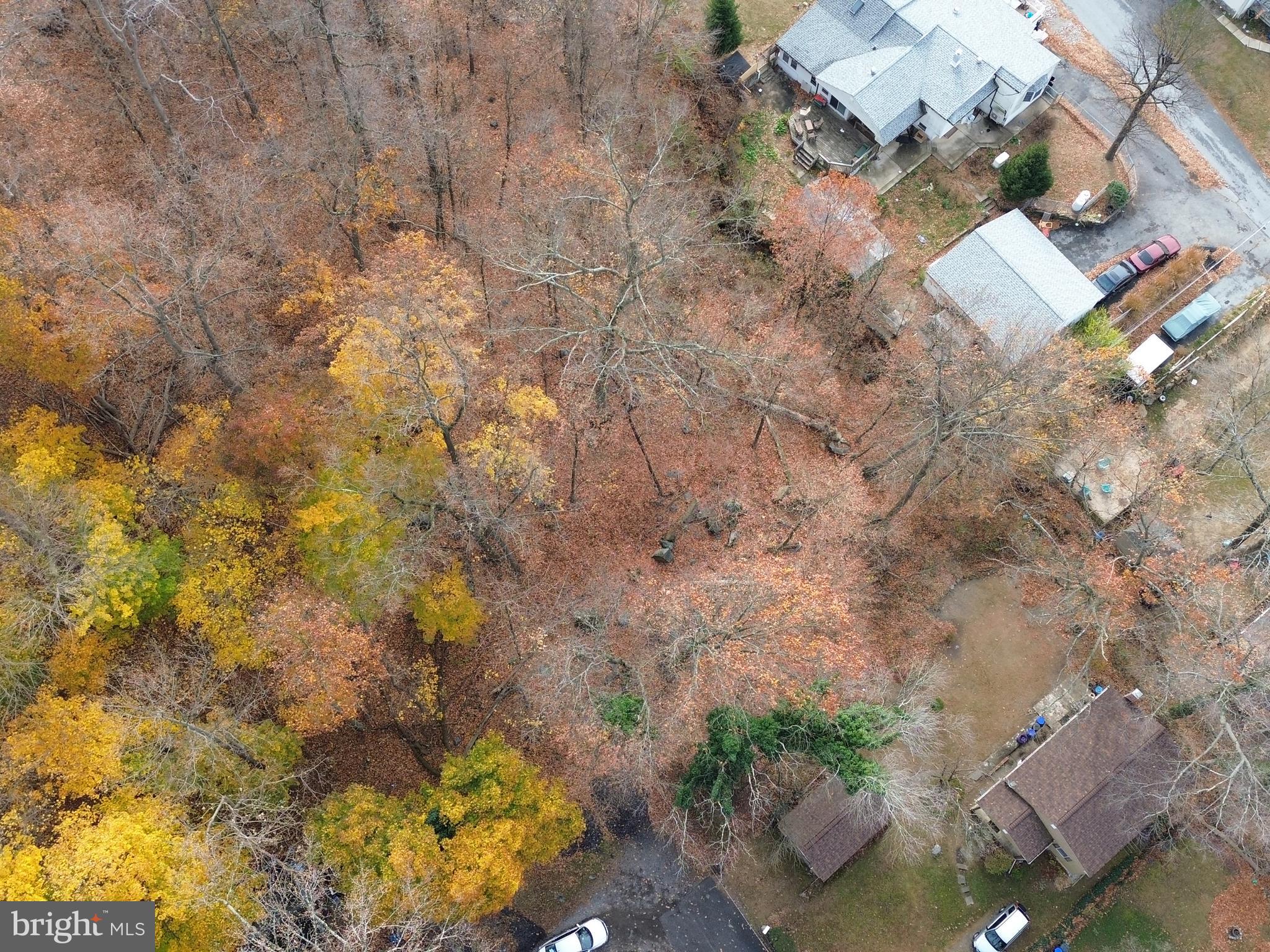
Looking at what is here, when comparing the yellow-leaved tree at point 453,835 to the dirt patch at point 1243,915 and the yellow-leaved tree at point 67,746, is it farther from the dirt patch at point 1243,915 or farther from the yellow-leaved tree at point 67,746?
the dirt patch at point 1243,915

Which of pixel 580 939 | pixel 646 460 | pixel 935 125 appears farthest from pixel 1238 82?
pixel 580 939

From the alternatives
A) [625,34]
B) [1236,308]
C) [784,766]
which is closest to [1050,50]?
[1236,308]

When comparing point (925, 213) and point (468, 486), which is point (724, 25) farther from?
point (468, 486)

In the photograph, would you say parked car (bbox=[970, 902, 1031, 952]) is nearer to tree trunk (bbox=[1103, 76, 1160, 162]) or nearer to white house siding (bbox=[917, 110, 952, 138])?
white house siding (bbox=[917, 110, 952, 138])

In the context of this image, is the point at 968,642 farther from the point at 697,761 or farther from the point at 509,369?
the point at 509,369

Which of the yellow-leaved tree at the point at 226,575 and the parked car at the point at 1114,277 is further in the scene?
the parked car at the point at 1114,277

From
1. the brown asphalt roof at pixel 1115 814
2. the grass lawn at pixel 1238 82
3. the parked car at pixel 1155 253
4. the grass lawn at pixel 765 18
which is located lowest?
the brown asphalt roof at pixel 1115 814

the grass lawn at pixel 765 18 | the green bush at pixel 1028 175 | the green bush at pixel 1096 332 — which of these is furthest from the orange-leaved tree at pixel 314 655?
the grass lawn at pixel 765 18
